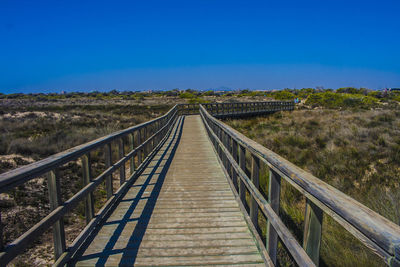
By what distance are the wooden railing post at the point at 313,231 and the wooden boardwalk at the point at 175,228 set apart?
1302mm

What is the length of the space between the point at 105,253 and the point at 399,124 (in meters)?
17.7


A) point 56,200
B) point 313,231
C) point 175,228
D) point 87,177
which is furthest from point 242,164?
point 56,200

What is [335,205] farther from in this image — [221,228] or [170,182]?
[170,182]

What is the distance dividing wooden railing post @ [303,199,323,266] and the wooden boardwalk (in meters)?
1.30

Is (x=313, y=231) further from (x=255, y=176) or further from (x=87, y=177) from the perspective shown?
(x=87, y=177)

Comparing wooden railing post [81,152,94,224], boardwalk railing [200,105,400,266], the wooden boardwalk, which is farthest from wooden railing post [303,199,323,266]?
wooden railing post [81,152,94,224]

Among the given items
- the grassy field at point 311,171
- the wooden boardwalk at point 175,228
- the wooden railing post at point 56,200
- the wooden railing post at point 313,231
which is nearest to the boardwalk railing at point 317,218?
the wooden railing post at point 313,231

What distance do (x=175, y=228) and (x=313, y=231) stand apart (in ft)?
8.02

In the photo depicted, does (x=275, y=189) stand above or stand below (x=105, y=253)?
above

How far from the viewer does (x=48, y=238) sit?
501 centimetres

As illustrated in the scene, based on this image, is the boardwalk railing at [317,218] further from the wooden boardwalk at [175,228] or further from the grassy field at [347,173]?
the grassy field at [347,173]

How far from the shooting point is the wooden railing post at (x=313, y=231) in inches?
75.3

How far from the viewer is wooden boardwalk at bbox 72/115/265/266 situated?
323cm

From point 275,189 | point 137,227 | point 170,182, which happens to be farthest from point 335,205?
point 170,182
